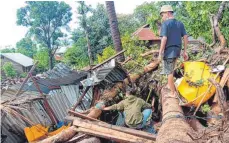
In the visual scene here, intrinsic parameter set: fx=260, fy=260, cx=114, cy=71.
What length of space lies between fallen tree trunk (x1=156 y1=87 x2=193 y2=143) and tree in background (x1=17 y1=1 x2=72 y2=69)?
81.0ft

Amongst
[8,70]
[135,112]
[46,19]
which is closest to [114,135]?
[135,112]

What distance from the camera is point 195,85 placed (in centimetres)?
505

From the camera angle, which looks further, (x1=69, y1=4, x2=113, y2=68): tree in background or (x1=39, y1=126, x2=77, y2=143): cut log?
(x1=69, y1=4, x2=113, y2=68): tree in background

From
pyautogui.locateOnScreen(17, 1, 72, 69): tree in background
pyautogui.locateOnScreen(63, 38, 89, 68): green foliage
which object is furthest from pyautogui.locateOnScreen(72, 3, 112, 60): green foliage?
pyautogui.locateOnScreen(17, 1, 72, 69): tree in background

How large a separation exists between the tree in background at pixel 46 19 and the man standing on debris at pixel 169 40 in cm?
2406

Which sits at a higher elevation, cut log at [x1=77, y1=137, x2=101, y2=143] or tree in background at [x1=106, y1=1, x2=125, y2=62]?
tree in background at [x1=106, y1=1, x2=125, y2=62]

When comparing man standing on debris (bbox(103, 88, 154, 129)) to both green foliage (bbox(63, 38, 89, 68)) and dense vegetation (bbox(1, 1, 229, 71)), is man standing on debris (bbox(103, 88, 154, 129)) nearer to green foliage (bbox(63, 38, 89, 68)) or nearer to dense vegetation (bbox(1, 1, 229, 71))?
dense vegetation (bbox(1, 1, 229, 71))

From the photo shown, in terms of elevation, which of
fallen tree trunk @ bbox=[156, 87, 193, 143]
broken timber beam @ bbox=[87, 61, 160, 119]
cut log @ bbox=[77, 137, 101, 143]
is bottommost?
cut log @ bbox=[77, 137, 101, 143]

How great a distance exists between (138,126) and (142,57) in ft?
12.9

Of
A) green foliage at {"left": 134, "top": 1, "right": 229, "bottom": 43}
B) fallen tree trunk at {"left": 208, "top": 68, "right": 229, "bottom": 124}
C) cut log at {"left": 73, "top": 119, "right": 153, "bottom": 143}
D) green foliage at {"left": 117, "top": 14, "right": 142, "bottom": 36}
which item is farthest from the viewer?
green foliage at {"left": 117, "top": 14, "right": 142, "bottom": 36}

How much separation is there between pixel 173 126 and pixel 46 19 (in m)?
26.3

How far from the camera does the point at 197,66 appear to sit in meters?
5.56

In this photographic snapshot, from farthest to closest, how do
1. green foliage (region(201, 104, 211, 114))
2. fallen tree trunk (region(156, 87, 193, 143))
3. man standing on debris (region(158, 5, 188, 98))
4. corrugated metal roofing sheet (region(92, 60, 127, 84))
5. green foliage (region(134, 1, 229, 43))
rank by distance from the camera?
green foliage (region(134, 1, 229, 43))
corrugated metal roofing sheet (region(92, 60, 127, 84))
man standing on debris (region(158, 5, 188, 98))
green foliage (region(201, 104, 211, 114))
fallen tree trunk (region(156, 87, 193, 143))

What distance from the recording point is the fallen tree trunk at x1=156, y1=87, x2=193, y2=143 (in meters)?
3.22
